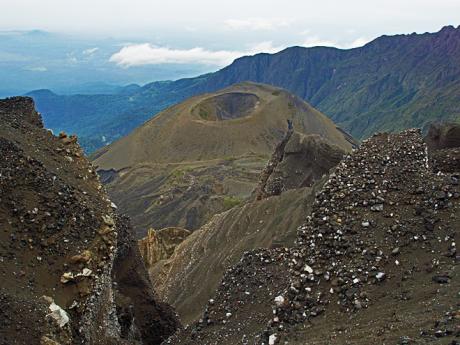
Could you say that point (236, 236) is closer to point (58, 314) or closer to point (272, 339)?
point (58, 314)

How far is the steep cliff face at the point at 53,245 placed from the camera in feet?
47.5

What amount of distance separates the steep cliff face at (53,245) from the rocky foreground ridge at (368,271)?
3.66 meters

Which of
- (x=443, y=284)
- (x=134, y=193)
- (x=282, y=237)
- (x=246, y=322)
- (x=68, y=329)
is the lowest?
(x=134, y=193)

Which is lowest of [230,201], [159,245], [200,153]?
[230,201]

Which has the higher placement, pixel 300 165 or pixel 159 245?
pixel 300 165

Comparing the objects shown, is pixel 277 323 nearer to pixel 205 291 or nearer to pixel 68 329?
pixel 68 329

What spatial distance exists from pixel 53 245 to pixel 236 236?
83.6 ft

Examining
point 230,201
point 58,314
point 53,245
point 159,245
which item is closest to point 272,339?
point 58,314

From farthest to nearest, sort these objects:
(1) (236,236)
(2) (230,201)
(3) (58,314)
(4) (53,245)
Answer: (2) (230,201) < (1) (236,236) < (4) (53,245) < (3) (58,314)

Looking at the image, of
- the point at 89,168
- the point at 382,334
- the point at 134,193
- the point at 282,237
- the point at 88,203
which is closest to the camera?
the point at 382,334

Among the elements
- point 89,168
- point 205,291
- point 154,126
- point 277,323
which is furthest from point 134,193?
point 277,323

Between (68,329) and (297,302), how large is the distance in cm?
615

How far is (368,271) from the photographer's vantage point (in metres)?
13.8

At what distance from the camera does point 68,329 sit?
1488cm
